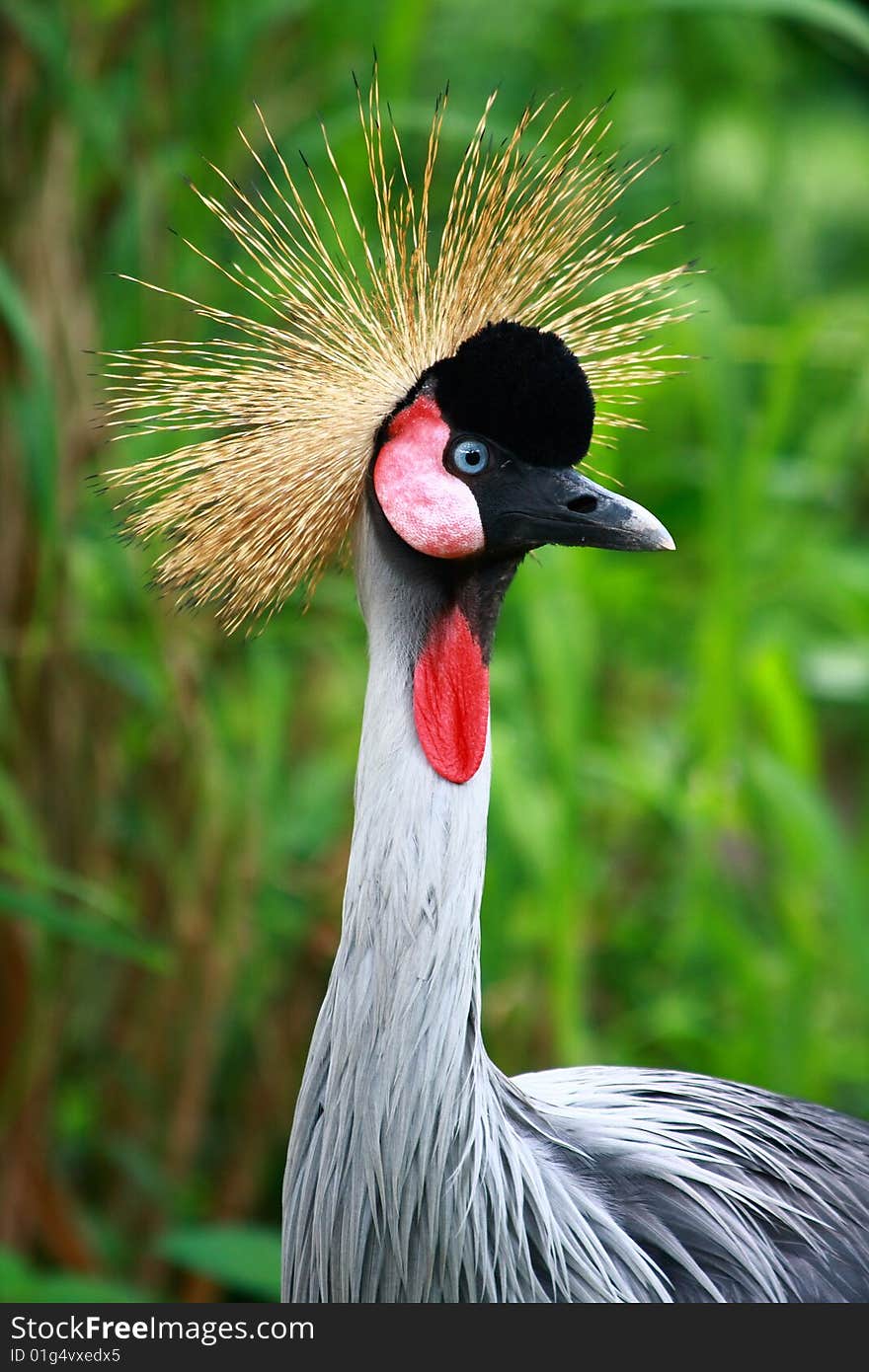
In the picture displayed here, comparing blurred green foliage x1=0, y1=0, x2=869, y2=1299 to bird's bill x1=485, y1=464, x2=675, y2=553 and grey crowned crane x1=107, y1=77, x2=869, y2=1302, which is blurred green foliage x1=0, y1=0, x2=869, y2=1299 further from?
bird's bill x1=485, y1=464, x2=675, y2=553

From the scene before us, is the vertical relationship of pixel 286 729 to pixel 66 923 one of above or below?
A: above

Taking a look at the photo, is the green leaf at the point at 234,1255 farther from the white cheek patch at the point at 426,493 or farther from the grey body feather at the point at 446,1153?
the white cheek patch at the point at 426,493

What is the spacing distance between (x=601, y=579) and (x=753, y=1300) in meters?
1.00

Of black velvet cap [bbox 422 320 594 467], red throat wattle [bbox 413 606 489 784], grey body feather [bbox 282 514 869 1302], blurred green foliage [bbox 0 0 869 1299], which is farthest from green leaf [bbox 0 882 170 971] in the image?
black velvet cap [bbox 422 320 594 467]

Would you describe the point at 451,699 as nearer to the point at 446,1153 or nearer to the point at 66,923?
the point at 446,1153

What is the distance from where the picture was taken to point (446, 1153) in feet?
3.50

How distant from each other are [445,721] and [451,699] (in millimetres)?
19

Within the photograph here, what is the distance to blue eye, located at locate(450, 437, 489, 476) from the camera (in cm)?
106

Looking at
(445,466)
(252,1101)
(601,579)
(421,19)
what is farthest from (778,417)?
(252,1101)

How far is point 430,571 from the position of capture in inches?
42.4

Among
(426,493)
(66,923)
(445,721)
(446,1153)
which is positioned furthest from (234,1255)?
(426,493)

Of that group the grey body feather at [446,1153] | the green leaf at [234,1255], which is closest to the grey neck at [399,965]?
the grey body feather at [446,1153]

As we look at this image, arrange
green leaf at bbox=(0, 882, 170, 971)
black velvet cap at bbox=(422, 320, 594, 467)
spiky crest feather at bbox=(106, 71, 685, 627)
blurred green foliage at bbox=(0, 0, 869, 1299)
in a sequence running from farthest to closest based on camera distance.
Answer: blurred green foliage at bbox=(0, 0, 869, 1299), green leaf at bbox=(0, 882, 170, 971), spiky crest feather at bbox=(106, 71, 685, 627), black velvet cap at bbox=(422, 320, 594, 467)

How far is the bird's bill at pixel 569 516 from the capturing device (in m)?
1.05
